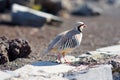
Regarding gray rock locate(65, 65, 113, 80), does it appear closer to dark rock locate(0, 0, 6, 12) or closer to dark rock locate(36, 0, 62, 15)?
dark rock locate(0, 0, 6, 12)

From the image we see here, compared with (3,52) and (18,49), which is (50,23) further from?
(3,52)

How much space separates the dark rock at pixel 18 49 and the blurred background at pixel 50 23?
2309 millimetres

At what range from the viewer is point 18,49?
8156 mm

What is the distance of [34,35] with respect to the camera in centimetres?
1413

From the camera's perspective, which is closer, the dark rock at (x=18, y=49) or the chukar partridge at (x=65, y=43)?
the chukar partridge at (x=65, y=43)

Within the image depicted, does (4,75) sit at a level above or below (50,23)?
below

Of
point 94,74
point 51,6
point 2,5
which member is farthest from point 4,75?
point 51,6

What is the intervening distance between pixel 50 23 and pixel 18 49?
8555 millimetres

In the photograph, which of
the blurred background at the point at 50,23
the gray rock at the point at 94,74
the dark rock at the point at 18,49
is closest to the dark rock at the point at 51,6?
the blurred background at the point at 50,23

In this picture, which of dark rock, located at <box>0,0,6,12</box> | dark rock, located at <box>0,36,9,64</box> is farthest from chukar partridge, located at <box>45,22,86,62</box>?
dark rock, located at <box>0,0,6,12</box>

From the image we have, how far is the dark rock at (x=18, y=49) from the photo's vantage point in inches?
319

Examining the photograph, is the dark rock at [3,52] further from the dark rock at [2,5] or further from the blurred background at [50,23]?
the dark rock at [2,5]

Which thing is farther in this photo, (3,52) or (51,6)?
(51,6)

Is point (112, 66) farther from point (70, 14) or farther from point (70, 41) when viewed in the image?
point (70, 14)
